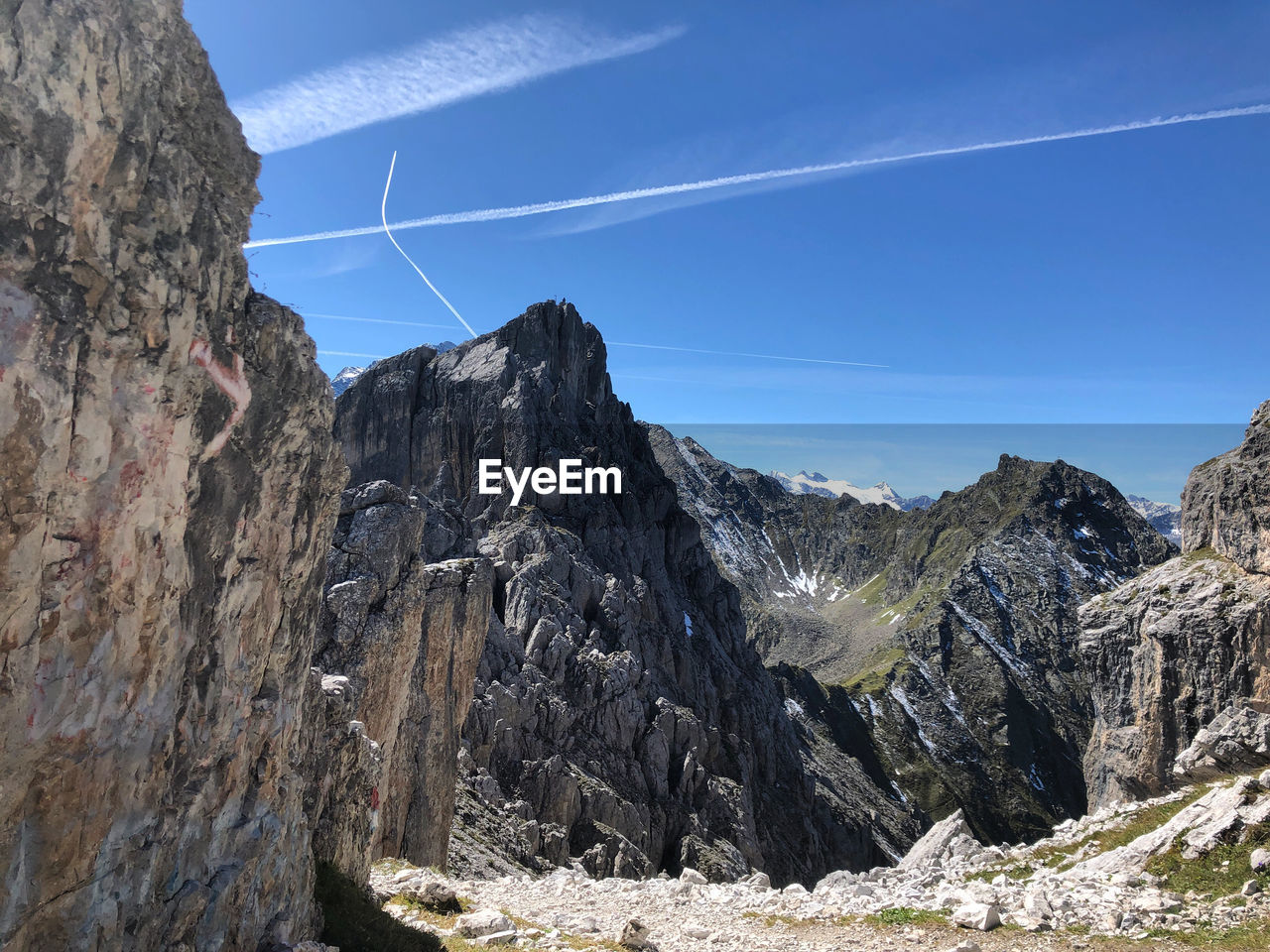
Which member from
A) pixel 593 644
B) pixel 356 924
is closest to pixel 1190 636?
pixel 356 924

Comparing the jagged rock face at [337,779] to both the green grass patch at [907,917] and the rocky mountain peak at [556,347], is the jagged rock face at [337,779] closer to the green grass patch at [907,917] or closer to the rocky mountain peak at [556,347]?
the green grass patch at [907,917]

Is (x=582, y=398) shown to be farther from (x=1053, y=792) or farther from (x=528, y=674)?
(x=1053, y=792)

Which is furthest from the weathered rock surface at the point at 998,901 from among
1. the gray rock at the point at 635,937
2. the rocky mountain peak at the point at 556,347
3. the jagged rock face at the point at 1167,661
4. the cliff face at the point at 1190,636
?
the rocky mountain peak at the point at 556,347

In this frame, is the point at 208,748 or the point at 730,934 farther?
the point at 730,934

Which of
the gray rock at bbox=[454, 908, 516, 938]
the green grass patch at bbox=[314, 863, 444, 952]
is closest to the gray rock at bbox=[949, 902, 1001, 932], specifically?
the gray rock at bbox=[454, 908, 516, 938]

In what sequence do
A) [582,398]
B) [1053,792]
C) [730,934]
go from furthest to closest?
[1053,792], [582,398], [730,934]

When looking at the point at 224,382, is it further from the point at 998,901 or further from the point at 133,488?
the point at 998,901

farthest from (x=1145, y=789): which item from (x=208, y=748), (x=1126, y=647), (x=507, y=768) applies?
(x=208, y=748)
